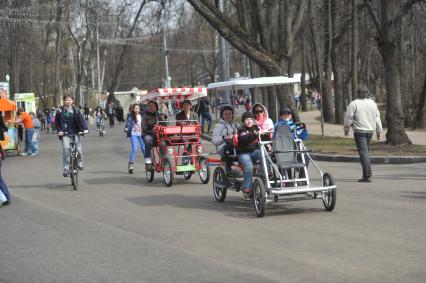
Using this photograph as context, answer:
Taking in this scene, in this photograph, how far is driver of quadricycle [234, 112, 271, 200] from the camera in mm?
11234

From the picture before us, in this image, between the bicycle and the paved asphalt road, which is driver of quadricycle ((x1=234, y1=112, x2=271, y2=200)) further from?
the bicycle

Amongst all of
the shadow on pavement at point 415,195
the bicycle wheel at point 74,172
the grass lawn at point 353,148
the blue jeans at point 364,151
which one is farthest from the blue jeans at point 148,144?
the grass lawn at point 353,148

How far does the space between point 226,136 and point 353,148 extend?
970 cm

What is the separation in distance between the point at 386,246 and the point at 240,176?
155 inches

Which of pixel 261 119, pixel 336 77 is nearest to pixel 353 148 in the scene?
pixel 261 119

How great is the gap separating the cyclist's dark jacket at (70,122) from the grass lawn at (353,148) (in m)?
7.41

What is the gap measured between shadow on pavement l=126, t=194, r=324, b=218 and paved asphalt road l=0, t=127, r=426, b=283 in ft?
0.05

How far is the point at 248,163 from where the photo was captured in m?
11.3

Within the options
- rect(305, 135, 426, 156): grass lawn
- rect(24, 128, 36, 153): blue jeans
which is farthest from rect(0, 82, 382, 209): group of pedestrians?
rect(24, 128, 36, 153): blue jeans

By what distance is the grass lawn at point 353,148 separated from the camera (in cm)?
1905

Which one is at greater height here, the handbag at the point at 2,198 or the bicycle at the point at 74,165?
the bicycle at the point at 74,165

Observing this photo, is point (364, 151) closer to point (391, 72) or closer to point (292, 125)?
point (292, 125)

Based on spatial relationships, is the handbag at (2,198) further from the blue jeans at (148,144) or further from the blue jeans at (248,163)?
the blue jeans at (248,163)

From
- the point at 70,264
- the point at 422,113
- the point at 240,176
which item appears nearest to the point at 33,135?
the point at 422,113
